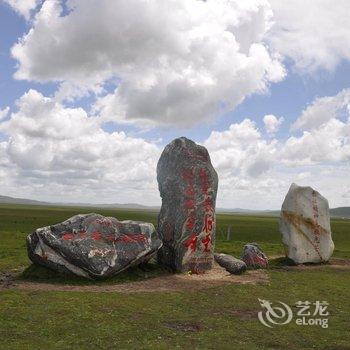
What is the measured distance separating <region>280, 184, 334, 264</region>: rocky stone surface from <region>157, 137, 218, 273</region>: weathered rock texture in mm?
6590

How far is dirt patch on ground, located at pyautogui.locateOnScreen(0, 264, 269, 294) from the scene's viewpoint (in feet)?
63.9

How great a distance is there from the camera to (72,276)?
21.1 m

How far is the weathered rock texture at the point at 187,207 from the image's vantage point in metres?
23.9

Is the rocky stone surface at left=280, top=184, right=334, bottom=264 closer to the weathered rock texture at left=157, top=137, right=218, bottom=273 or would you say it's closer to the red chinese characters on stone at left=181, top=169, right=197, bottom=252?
the weathered rock texture at left=157, top=137, right=218, bottom=273

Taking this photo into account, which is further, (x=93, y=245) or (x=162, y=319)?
(x=93, y=245)

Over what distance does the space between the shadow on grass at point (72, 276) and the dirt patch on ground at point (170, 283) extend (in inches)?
21.4

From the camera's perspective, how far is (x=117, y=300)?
17484mm

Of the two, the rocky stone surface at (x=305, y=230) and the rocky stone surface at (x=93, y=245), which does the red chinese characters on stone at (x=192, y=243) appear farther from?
the rocky stone surface at (x=305, y=230)

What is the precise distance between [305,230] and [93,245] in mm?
14102

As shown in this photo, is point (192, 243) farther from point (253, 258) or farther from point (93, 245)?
point (93, 245)

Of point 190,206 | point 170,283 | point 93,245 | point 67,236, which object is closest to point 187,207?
point 190,206

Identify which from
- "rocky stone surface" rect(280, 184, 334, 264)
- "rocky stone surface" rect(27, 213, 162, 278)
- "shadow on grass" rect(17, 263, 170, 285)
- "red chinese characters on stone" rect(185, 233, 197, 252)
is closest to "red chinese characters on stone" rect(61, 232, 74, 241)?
"rocky stone surface" rect(27, 213, 162, 278)

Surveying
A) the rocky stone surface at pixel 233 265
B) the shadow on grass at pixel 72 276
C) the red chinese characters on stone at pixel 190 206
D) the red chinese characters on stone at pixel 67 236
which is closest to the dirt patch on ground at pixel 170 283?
the rocky stone surface at pixel 233 265

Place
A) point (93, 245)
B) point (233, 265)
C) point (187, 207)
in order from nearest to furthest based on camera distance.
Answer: point (93, 245)
point (187, 207)
point (233, 265)
